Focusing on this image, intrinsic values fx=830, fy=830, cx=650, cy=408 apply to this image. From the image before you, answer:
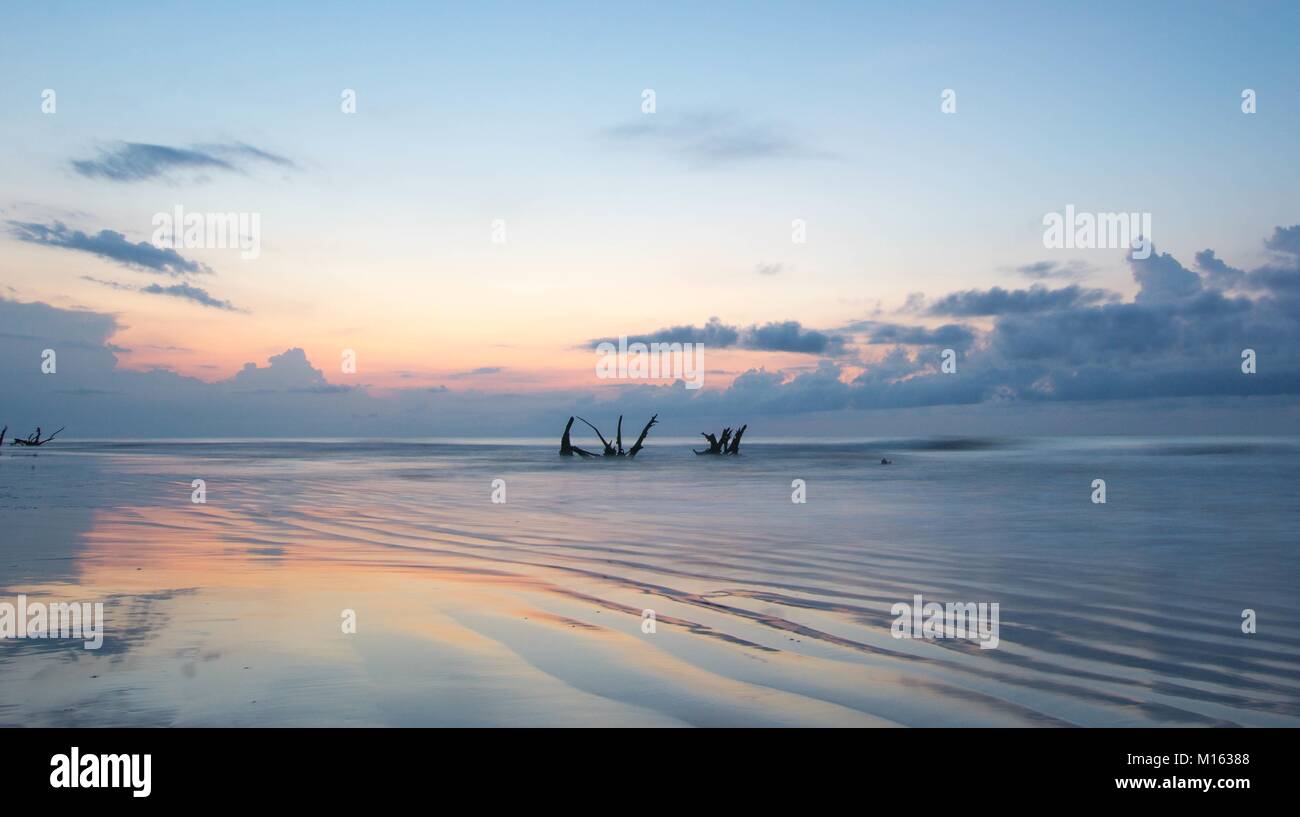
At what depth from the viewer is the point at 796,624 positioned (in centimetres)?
757

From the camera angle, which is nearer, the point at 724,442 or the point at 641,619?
the point at 641,619

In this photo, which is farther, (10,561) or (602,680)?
(10,561)

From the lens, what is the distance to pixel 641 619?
775cm

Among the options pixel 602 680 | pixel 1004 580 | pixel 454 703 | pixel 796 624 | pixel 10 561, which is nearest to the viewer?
pixel 454 703

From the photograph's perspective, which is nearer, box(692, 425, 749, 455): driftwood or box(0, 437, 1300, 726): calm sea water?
box(0, 437, 1300, 726): calm sea water

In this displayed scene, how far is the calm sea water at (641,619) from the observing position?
522cm

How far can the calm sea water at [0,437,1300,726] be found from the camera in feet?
17.1

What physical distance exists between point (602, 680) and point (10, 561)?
9.69 m

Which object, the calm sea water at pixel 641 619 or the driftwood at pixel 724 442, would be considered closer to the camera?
the calm sea water at pixel 641 619
